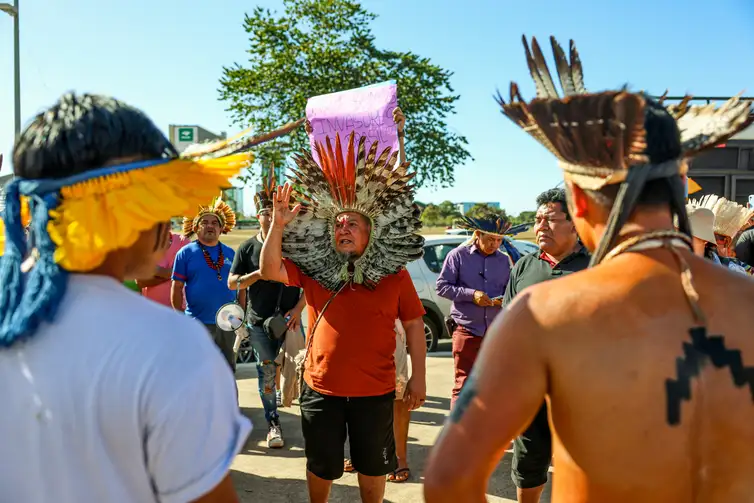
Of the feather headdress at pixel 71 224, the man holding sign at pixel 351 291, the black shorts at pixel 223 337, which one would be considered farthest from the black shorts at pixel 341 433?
the black shorts at pixel 223 337

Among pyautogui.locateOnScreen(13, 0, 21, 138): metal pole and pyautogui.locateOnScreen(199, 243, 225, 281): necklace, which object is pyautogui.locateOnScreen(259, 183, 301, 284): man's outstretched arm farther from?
pyautogui.locateOnScreen(13, 0, 21, 138): metal pole

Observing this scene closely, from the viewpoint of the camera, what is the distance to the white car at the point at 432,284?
8516 millimetres

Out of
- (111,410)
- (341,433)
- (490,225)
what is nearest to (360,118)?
(341,433)

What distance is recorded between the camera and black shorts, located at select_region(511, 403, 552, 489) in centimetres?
344

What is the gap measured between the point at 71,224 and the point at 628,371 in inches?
49.9

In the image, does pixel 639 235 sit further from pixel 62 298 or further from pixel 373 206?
pixel 373 206

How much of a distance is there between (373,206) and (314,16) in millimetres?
17185

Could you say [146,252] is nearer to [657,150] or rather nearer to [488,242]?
[657,150]

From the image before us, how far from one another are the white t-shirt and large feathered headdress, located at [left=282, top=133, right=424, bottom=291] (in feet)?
7.22

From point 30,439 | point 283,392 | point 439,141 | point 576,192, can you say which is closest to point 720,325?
point 576,192

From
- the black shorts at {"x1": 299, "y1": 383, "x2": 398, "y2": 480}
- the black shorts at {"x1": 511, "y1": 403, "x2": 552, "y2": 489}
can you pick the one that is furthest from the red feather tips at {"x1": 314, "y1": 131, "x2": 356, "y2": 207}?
the black shorts at {"x1": 511, "y1": 403, "x2": 552, "y2": 489}

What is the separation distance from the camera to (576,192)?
1.67 m

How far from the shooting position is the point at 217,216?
18.9 ft

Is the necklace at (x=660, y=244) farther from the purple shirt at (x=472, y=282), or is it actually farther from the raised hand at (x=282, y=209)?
the purple shirt at (x=472, y=282)
